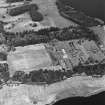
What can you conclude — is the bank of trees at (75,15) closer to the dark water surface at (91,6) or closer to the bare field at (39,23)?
the bare field at (39,23)

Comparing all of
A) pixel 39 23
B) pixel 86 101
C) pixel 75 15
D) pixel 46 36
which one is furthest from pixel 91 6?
pixel 86 101

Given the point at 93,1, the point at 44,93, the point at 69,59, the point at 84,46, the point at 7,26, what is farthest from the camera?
the point at 93,1

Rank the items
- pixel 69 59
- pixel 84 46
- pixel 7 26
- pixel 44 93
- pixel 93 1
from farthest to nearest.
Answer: pixel 93 1
pixel 7 26
pixel 84 46
pixel 69 59
pixel 44 93

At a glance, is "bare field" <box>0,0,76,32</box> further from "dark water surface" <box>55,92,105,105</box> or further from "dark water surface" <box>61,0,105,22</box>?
"dark water surface" <box>55,92,105,105</box>

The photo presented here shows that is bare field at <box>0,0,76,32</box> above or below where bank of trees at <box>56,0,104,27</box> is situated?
below

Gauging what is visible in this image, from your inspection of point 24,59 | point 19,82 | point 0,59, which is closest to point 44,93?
point 19,82

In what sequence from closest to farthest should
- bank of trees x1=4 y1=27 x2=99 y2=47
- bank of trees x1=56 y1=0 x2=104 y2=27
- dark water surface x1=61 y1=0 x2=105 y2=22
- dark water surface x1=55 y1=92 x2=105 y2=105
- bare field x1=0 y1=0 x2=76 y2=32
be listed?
dark water surface x1=55 y1=92 x2=105 y2=105, bank of trees x1=4 y1=27 x2=99 y2=47, bare field x1=0 y1=0 x2=76 y2=32, bank of trees x1=56 y1=0 x2=104 y2=27, dark water surface x1=61 y1=0 x2=105 y2=22

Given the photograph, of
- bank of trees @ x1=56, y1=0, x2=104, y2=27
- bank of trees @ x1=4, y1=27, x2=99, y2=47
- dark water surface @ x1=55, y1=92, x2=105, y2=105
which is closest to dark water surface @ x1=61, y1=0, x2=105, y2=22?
bank of trees @ x1=56, y1=0, x2=104, y2=27

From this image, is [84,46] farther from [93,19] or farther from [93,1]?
[93,1]

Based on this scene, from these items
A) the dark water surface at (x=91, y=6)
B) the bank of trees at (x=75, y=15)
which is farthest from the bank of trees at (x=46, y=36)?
the dark water surface at (x=91, y=6)
